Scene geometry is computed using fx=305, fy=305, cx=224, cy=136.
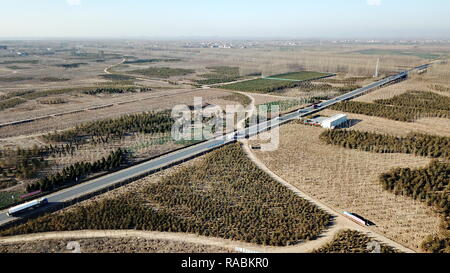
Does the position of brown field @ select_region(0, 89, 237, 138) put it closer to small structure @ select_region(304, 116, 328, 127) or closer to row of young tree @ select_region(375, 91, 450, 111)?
small structure @ select_region(304, 116, 328, 127)

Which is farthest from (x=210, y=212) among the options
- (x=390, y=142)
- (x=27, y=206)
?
(x=390, y=142)

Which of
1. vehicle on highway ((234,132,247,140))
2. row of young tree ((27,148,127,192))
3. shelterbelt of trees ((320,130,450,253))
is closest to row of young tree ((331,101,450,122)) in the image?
shelterbelt of trees ((320,130,450,253))

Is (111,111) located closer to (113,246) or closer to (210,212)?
(210,212)

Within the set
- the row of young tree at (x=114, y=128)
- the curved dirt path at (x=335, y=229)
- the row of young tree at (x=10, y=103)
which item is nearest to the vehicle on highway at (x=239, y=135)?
the row of young tree at (x=114, y=128)

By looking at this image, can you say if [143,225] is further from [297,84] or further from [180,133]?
[297,84]

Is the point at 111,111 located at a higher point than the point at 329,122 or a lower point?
lower

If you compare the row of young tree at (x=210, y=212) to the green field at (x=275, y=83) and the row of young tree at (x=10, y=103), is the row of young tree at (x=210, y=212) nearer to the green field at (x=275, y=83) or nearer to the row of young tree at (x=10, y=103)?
the row of young tree at (x=10, y=103)
